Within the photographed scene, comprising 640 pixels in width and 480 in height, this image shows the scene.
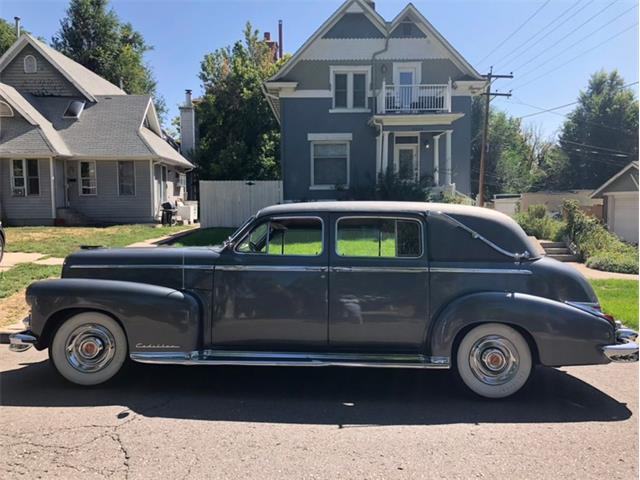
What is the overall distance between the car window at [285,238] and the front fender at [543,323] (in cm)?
143

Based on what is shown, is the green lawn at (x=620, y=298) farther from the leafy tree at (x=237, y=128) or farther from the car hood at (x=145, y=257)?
the leafy tree at (x=237, y=128)

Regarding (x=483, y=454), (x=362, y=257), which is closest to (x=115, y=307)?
(x=362, y=257)

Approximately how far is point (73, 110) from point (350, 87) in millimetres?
12949

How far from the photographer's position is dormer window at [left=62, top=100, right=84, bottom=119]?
23328 mm

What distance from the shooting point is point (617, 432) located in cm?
399

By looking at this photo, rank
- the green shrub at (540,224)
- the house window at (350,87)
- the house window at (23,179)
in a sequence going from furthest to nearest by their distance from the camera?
the house window at (350,87) < the house window at (23,179) < the green shrub at (540,224)

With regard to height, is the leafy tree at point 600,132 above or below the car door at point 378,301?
above

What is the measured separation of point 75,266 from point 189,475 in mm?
2705

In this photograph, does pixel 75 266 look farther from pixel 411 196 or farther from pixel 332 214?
pixel 411 196

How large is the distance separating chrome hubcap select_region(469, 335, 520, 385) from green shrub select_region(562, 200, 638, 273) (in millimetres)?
10464

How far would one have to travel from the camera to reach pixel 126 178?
2286cm

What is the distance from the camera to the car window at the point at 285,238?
4.88 meters

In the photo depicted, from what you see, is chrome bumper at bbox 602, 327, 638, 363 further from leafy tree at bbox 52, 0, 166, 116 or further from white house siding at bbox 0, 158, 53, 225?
leafy tree at bbox 52, 0, 166, 116

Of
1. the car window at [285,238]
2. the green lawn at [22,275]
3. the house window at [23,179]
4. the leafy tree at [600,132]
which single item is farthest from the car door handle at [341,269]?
the leafy tree at [600,132]
